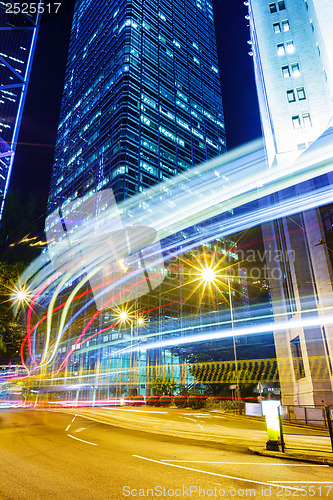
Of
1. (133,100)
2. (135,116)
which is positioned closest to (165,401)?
(135,116)

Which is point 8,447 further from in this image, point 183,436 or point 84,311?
point 84,311

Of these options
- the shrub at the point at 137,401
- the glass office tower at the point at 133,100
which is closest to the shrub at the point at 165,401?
the shrub at the point at 137,401

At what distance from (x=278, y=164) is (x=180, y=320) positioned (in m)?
35.4

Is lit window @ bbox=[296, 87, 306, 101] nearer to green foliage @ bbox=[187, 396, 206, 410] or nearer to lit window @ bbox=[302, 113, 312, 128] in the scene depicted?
→ lit window @ bbox=[302, 113, 312, 128]

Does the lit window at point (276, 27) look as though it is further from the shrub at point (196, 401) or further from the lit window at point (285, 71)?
the shrub at point (196, 401)

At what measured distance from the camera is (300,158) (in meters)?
32.6

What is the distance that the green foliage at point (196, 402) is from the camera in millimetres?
33138

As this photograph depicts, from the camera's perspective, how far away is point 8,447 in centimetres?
977

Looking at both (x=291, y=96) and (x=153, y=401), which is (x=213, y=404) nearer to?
(x=153, y=401)

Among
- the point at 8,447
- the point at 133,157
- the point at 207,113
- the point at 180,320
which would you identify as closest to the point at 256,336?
the point at 180,320

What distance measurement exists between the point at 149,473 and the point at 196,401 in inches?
1175

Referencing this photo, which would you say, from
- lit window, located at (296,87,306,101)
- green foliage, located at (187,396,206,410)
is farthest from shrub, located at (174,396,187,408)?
lit window, located at (296,87,306,101)

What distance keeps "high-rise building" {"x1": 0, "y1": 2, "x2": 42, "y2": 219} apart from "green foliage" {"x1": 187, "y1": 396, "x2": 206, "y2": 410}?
105ft

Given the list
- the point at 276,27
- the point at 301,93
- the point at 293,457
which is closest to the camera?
the point at 293,457
